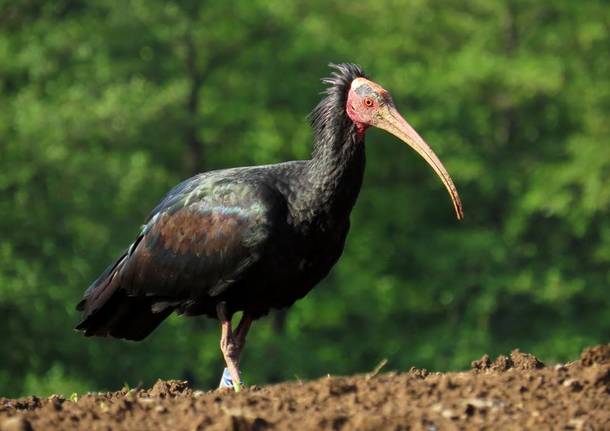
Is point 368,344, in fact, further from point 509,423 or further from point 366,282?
point 509,423

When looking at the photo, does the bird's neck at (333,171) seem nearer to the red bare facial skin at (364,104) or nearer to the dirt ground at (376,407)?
the red bare facial skin at (364,104)

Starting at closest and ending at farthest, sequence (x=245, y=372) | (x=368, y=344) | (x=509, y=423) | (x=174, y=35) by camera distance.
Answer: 1. (x=509, y=423)
2. (x=245, y=372)
3. (x=174, y=35)
4. (x=368, y=344)

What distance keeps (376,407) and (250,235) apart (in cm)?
337

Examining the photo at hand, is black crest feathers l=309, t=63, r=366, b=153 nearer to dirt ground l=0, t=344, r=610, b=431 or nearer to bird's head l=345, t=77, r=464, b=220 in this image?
bird's head l=345, t=77, r=464, b=220

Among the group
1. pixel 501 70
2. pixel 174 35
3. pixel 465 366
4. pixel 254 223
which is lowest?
pixel 254 223

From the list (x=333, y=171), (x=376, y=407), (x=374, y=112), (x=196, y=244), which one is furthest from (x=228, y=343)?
(x=376, y=407)

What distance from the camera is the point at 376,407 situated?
26.1 feet

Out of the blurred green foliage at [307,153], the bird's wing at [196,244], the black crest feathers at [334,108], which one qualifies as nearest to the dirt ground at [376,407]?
the bird's wing at [196,244]

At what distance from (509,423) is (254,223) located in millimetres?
3693

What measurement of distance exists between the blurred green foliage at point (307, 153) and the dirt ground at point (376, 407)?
22660 millimetres

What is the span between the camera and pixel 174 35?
37.4 meters

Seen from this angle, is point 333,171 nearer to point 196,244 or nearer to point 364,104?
point 364,104

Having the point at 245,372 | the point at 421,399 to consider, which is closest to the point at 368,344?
the point at 245,372

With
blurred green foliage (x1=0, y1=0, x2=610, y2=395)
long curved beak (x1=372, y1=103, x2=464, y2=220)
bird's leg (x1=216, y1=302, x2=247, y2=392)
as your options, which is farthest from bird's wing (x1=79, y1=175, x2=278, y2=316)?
blurred green foliage (x1=0, y1=0, x2=610, y2=395)
